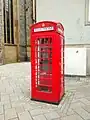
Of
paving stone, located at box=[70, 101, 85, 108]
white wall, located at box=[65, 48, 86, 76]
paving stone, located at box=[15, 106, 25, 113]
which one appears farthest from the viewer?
white wall, located at box=[65, 48, 86, 76]

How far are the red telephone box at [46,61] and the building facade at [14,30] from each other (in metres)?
8.00

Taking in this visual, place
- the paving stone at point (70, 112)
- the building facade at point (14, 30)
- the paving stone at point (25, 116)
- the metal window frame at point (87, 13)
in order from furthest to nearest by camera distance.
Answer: the building facade at point (14, 30), the metal window frame at point (87, 13), the paving stone at point (70, 112), the paving stone at point (25, 116)

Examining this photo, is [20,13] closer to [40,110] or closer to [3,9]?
[3,9]

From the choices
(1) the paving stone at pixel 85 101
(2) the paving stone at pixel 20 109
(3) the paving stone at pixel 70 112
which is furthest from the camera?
(1) the paving stone at pixel 85 101

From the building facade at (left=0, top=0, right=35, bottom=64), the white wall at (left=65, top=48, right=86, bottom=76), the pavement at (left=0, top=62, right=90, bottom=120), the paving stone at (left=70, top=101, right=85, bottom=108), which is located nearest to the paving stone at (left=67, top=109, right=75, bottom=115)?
the pavement at (left=0, top=62, right=90, bottom=120)

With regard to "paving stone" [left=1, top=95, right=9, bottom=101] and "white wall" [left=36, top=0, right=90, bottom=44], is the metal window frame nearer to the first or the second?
"white wall" [left=36, top=0, right=90, bottom=44]

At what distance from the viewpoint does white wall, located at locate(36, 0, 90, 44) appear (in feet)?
20.1

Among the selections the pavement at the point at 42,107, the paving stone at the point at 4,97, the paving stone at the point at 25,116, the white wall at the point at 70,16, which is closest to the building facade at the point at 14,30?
the white wall at the point at 70,16

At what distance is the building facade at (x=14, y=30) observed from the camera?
1160cm

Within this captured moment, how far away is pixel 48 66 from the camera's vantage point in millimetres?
3547

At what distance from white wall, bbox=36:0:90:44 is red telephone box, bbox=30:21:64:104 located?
9.03 feet

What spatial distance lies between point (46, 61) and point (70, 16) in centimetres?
312

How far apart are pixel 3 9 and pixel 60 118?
10.5 m

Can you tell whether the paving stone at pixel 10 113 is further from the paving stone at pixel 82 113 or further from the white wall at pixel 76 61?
the white wall at pixel 76 61
